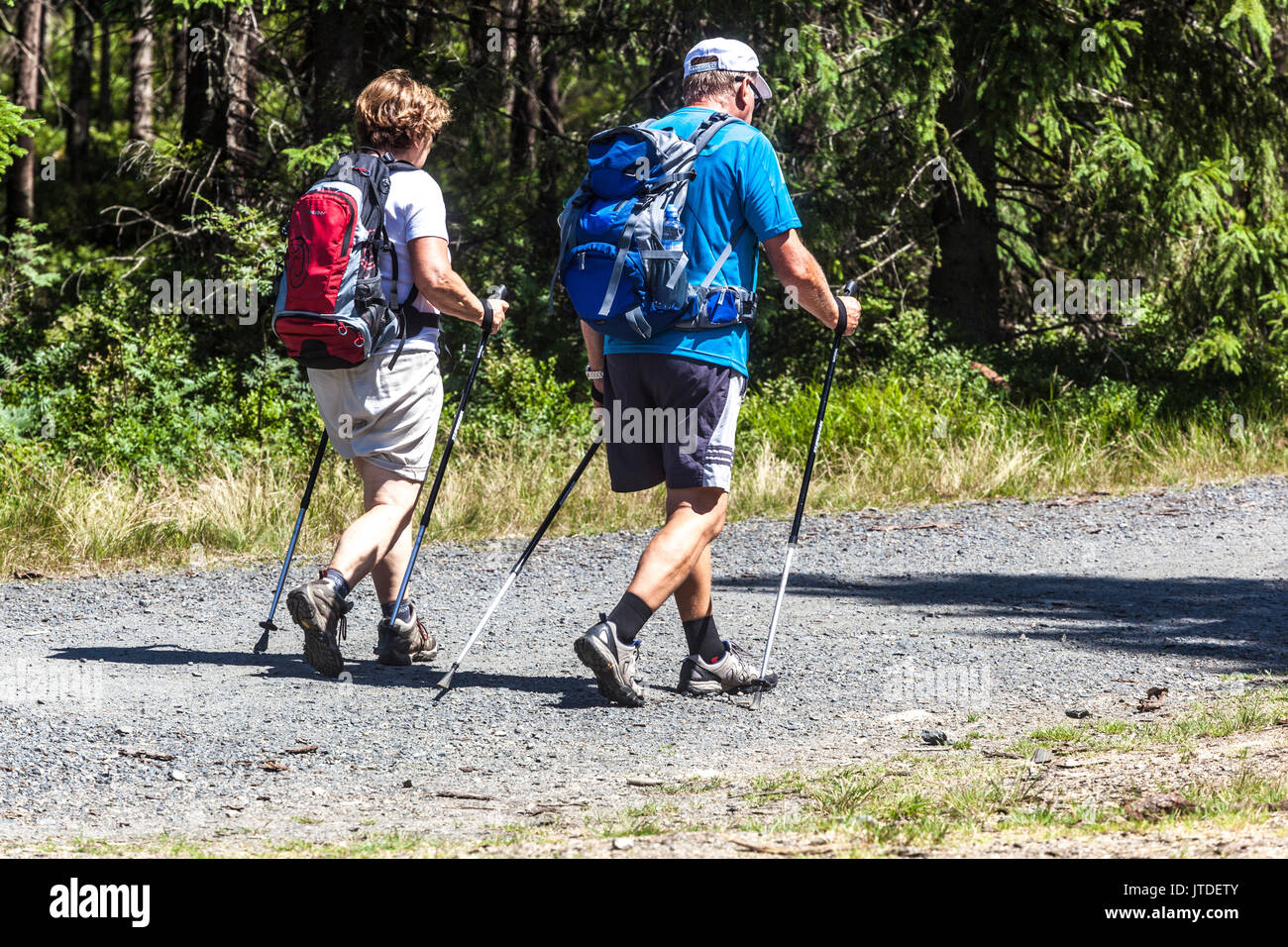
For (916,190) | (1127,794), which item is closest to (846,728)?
(1127,794)

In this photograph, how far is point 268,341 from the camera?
12938 mm

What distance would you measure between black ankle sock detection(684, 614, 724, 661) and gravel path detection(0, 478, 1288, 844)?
0.63ft

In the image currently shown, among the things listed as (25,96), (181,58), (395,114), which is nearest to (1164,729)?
(395,114)

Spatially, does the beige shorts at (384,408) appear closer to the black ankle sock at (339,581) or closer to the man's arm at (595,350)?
the black ankle sock at (339,581)

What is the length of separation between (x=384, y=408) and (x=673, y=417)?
1.12m

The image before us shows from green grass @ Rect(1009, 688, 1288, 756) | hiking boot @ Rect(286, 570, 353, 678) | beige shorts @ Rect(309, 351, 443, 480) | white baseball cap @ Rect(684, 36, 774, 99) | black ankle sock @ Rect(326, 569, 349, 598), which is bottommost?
green grass @ Rect(1009, 688, 1288, 756)

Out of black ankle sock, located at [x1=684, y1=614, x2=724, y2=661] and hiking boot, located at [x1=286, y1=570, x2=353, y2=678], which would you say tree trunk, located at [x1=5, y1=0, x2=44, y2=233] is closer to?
hiking boot, located at [x1=286, y1=570, x2=353, y2=678]

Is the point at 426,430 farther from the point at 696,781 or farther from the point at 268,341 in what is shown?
the point at 268,341

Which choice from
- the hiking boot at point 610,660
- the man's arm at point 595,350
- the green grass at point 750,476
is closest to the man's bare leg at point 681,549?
the hiking boot at point 610,660

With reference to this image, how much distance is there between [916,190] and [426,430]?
8.93 m

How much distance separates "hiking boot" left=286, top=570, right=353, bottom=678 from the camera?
4590 millimetres

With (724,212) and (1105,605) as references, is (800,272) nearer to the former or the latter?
(724,212)

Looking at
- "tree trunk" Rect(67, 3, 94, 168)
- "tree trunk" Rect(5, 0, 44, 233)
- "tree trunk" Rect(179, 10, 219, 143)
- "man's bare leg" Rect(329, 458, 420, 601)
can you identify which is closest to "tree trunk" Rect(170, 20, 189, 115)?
"tree trunk" Rect(179, 10, 219, 143)

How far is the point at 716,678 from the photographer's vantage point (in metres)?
4.83
